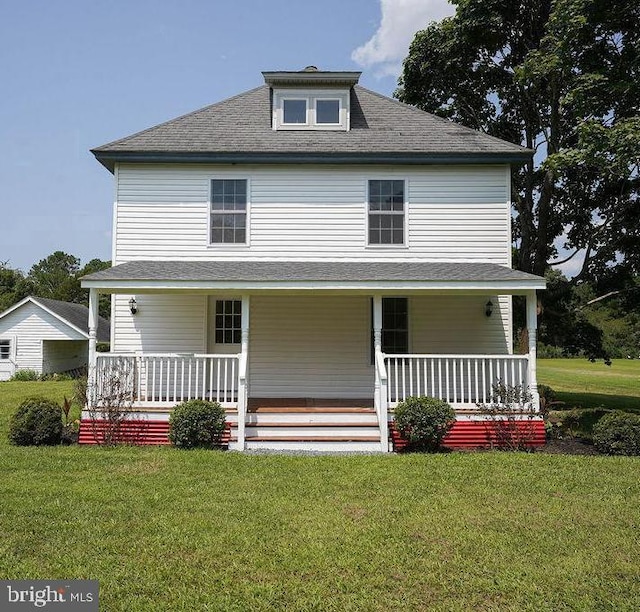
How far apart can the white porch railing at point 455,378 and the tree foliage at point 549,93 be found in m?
6.05

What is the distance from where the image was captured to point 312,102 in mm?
12602

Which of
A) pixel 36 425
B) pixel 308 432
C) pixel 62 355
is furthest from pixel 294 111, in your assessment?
pixel 62 355

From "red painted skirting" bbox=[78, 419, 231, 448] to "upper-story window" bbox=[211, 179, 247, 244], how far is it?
4.37 m

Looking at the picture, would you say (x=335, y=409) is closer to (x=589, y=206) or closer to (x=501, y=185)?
(x=501, y=185)

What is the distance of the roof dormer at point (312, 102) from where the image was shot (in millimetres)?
12273

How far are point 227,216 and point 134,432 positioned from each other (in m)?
5.12

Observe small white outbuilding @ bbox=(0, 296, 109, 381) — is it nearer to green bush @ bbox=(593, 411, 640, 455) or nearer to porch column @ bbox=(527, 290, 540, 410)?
porch column @ bbox=(527, 290, 540, 410)

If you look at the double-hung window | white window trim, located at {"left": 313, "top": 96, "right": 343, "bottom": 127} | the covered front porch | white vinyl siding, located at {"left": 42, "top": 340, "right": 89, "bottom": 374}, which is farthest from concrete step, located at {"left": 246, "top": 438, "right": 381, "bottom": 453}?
the double-hung window

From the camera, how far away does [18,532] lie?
5.09 meters

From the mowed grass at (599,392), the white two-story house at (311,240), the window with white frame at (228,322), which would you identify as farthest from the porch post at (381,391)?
the mowed grass at (599,392)

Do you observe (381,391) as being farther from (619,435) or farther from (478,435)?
(619,435)

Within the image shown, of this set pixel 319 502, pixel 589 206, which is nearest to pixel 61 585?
pixel 319 502

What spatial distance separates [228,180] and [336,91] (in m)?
3.46

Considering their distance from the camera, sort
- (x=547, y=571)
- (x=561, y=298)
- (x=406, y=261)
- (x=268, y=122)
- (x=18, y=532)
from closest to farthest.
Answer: (x=547, y=571), (x=18, y=532), (x=406, y=261), (x=268, y=122), (x=561, y=298)
